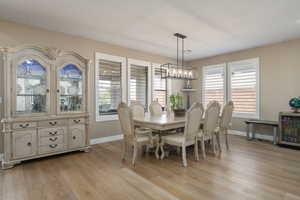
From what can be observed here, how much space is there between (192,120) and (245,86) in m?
3.18

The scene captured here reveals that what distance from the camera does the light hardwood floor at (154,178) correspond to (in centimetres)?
201

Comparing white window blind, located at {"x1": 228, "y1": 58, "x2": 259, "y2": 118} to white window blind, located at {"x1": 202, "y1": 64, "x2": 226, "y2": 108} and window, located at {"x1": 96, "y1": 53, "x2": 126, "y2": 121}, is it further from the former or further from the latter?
window, located at {"x1": 96, "y1": 53, "x2": 126, "y2": 121}

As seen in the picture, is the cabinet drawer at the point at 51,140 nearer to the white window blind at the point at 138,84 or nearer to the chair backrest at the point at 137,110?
the chair backrest at the point at 137,110

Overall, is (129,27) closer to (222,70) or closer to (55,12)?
(55,12)

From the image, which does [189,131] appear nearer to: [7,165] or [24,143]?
[24,143]

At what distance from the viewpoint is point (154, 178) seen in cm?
242

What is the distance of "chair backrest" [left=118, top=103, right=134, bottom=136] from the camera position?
9.33 ft

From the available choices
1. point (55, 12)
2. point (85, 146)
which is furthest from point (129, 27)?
point (85, 146)

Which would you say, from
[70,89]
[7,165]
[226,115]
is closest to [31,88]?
[70,89]

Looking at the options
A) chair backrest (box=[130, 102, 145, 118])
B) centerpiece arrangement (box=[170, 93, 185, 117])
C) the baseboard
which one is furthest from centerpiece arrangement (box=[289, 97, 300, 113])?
chair backrest (box=[130, 102, 145, 118])

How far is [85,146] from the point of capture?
141 inches

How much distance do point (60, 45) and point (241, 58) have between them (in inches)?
200

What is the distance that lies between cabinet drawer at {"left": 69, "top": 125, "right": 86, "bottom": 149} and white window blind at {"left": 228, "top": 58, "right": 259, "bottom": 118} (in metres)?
4.54

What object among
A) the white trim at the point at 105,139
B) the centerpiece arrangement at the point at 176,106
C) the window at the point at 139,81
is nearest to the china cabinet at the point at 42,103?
the white trim at the point at 105,139
